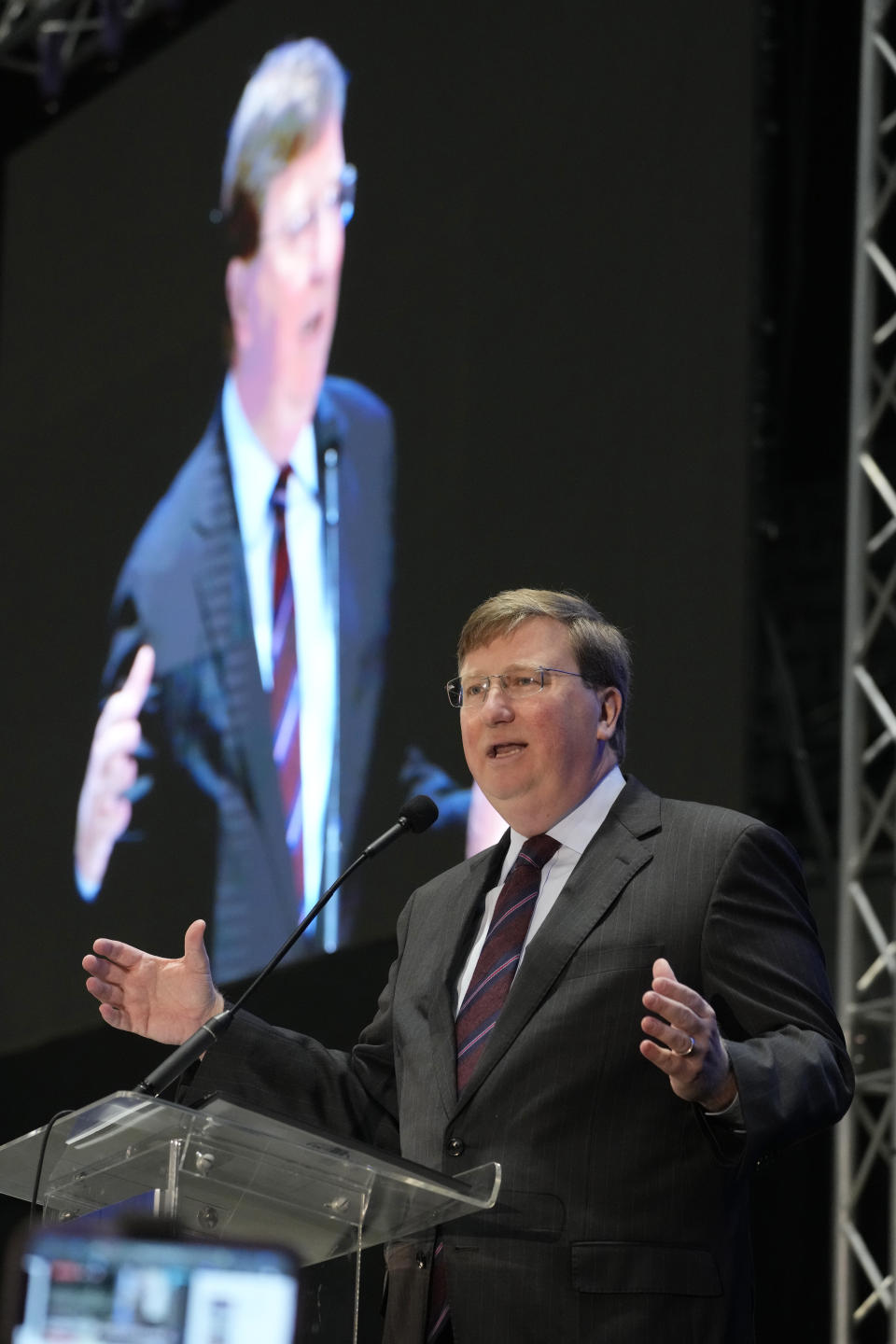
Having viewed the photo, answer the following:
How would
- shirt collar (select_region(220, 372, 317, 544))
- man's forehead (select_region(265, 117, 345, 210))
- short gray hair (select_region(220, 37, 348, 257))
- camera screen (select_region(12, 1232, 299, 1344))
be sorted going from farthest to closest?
1. short gray hair (select_region(220, 37, 348, 257))
2. man's forehead (select_region(265, 117, 345, 210))
3. shirt collar (select_region(220, 372, 317, 544))
4. camera screen (select_region(12, 1232, 299, 1344))

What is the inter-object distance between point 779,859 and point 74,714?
11.6ft

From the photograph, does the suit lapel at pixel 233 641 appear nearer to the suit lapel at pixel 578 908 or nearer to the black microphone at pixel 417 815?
the black microphone at pixel 417 815

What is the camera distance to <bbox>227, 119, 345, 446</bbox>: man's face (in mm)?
5098

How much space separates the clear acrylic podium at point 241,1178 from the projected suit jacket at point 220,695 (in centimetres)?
242

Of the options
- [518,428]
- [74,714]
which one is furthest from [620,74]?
[74,714]

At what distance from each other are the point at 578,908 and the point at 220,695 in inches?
109

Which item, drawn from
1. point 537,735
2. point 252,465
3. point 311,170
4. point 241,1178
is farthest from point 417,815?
point 311,170

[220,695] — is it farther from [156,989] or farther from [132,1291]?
[132,1291]

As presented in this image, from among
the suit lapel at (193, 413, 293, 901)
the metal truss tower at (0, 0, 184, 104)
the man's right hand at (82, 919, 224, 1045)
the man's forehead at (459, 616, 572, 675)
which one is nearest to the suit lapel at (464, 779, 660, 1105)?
the man's forehead at (459, 616, 572, 675)

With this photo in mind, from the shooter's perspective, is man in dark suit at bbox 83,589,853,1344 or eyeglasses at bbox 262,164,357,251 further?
eyeglasses at bbox 262,164,357,251

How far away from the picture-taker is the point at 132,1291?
126 cm

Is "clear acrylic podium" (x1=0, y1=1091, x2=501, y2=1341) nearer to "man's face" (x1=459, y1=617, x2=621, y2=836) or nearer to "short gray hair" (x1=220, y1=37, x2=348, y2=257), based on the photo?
"man's face" (x1=459, y1=617, x2=621, y2=836)

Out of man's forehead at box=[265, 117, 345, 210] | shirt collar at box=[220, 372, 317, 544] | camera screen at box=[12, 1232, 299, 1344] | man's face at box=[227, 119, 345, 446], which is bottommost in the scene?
camera screen at box=[12, 1232, 299, 1344]

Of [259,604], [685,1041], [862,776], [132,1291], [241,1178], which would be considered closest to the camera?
[132,1291]
